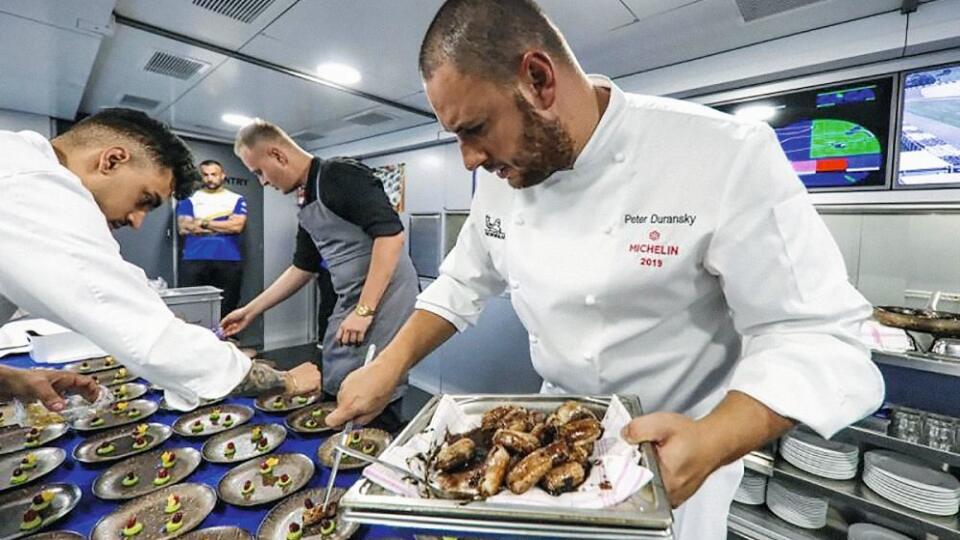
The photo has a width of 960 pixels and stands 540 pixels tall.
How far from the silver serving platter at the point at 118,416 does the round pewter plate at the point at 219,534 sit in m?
0.77

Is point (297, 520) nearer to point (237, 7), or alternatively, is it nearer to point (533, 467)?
point (533, 467)

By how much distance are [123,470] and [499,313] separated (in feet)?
9.85

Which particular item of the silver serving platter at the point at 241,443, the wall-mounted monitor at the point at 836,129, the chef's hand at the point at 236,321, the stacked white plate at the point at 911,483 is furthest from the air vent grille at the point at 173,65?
the stacked white plate at the point at 911,483

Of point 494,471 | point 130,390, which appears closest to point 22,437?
point 130,390

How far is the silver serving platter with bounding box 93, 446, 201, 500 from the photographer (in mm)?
1132

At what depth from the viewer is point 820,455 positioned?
2.12 metres

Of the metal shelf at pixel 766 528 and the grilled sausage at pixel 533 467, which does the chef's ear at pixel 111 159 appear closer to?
the grilled sausage at pixel 533 467

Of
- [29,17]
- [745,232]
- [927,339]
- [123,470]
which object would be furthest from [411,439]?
[29,17]

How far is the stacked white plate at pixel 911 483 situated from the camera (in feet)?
5.95

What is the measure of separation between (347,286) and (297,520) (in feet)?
4.65

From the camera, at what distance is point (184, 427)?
1498 mm

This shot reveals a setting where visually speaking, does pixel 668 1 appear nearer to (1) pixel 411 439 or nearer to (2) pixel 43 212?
(1) pixel 411 439

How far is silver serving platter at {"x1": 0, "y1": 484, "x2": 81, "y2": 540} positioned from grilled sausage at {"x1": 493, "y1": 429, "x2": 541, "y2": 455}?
41.4 inches

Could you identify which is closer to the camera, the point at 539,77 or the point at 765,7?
the point at 539,77
